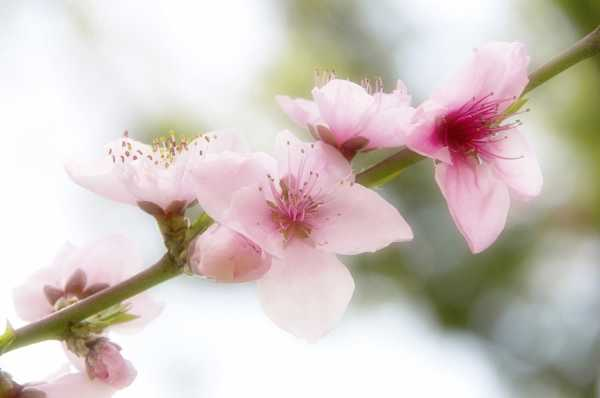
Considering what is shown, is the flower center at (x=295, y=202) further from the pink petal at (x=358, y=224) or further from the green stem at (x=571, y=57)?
the green stem at (x=571, y=57)

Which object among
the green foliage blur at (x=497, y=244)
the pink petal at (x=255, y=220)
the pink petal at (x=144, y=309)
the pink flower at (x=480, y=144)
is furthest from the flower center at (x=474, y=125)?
the green foliage blur at (x=497, y=244)

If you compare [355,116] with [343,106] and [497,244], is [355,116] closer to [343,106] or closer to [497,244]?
[343,106]

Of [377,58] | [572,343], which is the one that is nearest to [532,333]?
[572,343]


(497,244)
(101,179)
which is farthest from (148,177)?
(497,244)

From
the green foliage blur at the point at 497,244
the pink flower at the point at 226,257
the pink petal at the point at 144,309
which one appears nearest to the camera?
the pink flower at the point at 226,257

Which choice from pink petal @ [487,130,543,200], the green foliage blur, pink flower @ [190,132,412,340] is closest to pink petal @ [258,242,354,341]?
pink flower @ [190,132,412,340]

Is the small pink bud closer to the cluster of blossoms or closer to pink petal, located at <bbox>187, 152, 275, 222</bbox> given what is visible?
the cluster of blossoms
